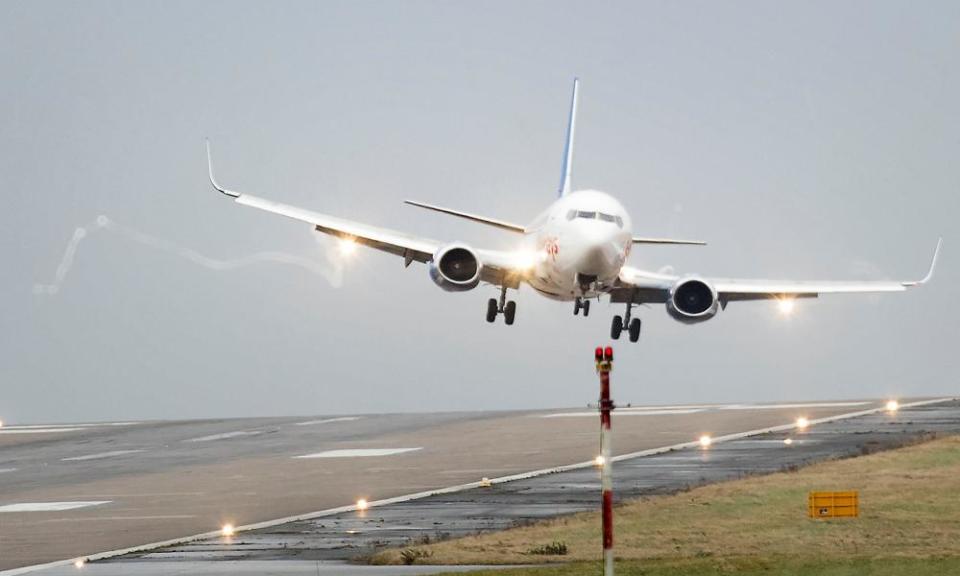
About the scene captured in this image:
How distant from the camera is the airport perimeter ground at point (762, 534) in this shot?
1988cm

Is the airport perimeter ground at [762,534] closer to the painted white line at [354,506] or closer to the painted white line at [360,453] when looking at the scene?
the painted white line at [354,506]

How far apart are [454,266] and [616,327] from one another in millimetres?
9380

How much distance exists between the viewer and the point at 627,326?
5775 centimetres

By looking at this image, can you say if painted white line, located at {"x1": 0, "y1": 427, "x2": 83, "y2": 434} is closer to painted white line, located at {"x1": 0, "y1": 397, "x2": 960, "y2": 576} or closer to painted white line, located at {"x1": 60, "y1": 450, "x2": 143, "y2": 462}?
painted white line, located at {"x1": 60, "y1": 450, "x2": 143, "y2": 462}

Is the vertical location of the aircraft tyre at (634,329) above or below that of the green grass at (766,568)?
above

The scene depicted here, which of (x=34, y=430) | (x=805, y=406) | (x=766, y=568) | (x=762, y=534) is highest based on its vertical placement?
(x=34, y=430)

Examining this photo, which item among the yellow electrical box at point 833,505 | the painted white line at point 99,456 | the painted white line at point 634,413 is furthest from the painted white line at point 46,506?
the painted white line at point 634,413

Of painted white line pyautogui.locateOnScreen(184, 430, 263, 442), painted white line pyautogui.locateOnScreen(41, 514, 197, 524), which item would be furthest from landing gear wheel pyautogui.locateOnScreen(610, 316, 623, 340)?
painted white line pyautogui.locateOnScreen(41, 514, 197, 524)

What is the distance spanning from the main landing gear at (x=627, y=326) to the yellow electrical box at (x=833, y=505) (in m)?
31.6

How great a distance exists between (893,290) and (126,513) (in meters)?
31.0

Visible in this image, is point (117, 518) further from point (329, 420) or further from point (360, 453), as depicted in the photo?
point (329, 420)

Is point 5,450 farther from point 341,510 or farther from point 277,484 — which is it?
point 341,510

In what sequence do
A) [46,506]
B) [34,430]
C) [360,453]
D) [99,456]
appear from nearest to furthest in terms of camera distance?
[46,506]
[360,453]
[99,456]
[34,430]

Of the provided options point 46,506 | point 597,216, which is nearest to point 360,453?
point 597,216
